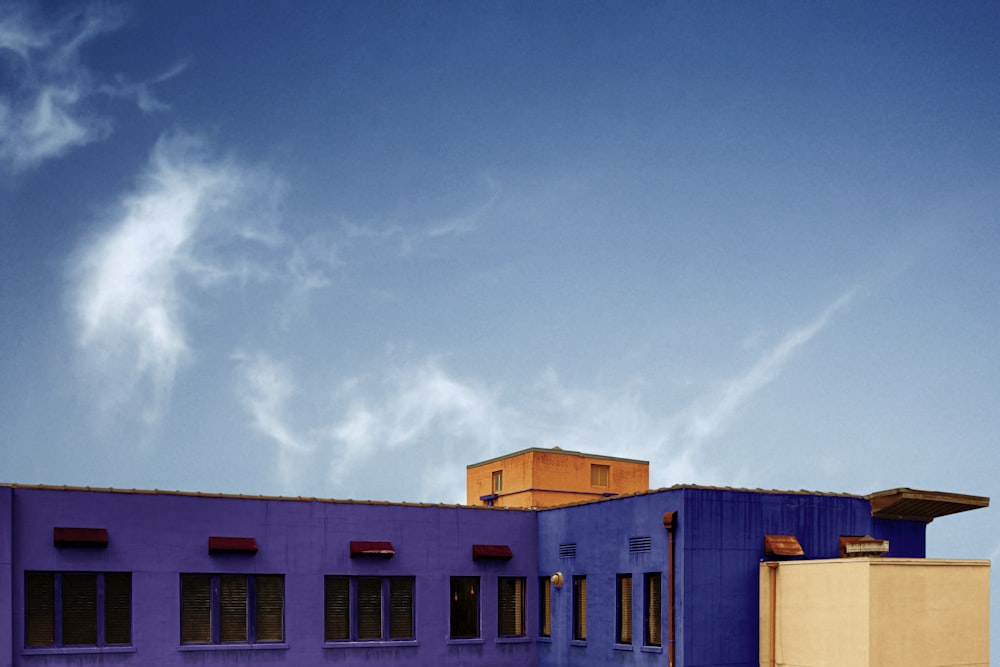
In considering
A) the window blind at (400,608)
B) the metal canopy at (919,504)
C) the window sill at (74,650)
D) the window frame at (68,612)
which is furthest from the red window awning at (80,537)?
the metal canopy at (919,504)

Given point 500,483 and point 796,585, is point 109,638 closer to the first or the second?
point 796,585

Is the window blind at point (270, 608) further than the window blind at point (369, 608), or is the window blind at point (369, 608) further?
the window blind at point (369, 608)

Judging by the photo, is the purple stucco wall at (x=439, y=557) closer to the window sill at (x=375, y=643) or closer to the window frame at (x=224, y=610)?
the window sill at (x=375, y=643)

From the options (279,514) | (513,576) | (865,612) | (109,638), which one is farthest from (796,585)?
(109,638)

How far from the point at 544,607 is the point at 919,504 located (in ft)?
32.9

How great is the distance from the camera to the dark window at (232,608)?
22.6m

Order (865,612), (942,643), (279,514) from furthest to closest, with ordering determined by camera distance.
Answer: (279,514)
(942,643)
(865,612)

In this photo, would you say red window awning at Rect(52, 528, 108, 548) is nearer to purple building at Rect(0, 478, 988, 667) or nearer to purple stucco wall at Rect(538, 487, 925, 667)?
purple building at Rect(0, 478, 988, 667)

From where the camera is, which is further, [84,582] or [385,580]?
[385,580]

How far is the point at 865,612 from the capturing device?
1822 centimetres

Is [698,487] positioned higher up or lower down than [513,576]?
higher up

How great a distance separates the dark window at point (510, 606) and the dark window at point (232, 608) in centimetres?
593

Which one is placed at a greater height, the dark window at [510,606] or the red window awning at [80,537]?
the red window awning at [80,537]

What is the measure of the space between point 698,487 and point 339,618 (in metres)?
9.87
